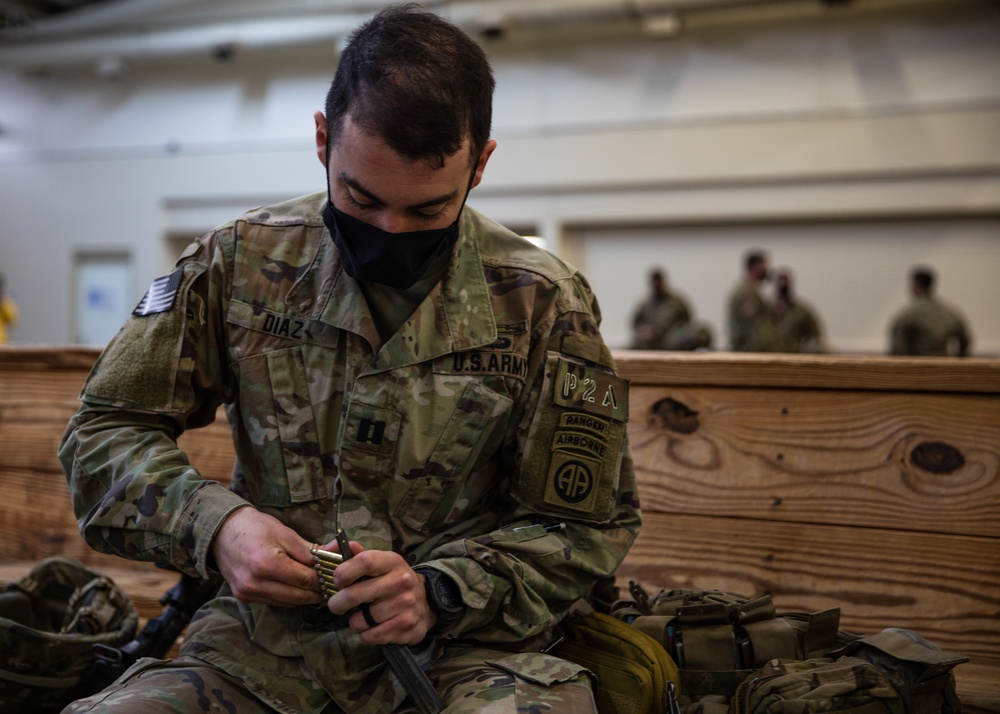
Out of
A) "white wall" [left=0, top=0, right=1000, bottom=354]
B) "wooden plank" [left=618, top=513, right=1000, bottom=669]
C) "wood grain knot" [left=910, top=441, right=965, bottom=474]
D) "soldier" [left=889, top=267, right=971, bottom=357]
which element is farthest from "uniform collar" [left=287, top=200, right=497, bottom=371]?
"white wall" [left=0, top=0, right=1000, bottom=354]

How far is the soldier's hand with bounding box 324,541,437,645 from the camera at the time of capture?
1255 millimetres

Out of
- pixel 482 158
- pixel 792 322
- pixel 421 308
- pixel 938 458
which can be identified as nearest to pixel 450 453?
pixel 421 308

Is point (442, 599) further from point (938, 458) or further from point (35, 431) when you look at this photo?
point (35, 431)

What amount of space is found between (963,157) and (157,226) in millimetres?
9596

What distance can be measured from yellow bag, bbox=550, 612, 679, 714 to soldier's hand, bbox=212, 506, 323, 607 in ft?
1.45

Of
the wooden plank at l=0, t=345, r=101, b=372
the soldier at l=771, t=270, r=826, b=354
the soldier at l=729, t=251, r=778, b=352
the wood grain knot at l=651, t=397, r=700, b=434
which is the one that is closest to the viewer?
the wood grain knot at l=651, t=397, r=700, b=434

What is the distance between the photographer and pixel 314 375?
153 cm

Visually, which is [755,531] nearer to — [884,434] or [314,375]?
[884,434]

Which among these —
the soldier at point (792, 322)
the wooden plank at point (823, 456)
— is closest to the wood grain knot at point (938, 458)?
the wooden plank at point (823, 456)

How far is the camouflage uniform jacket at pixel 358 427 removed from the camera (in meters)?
1.44

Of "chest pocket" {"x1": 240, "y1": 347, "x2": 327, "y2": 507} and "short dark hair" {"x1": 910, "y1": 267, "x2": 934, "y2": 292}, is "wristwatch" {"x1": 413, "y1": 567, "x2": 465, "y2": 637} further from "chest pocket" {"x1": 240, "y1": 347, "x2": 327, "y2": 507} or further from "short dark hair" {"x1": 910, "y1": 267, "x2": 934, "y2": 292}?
"short dark hair" {"x1": 910, "y1": 267, "x2": 934, "y2": 292}

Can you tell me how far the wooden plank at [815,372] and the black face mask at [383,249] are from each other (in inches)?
28.6

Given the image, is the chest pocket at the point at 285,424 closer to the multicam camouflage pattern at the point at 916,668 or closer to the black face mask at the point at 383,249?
the black face mask at the point at 383,249

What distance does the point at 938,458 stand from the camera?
1.88m
